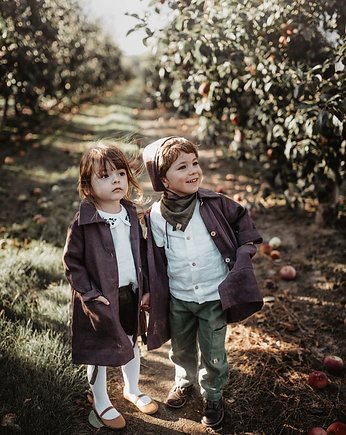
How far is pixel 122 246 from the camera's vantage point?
6.32 feet

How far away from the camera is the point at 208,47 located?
322 centimetres

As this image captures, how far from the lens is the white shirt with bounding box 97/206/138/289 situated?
6.30ft

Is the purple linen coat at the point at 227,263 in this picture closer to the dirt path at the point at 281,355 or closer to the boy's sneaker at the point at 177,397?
the boy's sneaker at the point at 177,397

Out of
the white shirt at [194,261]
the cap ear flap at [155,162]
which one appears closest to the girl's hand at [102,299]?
the white shirt at [194,261]

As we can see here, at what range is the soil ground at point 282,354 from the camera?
2.11 metres

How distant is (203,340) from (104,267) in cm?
64

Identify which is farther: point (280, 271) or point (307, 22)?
point (280, 271)

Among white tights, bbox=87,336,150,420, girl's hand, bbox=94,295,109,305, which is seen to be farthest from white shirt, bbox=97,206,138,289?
white tights, bbox=87,336,150,420

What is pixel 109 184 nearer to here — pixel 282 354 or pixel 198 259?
pixel 198 259

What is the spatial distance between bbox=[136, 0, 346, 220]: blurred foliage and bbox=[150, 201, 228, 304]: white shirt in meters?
1.15

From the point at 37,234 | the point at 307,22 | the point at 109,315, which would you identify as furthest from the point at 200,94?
the point at 109,315

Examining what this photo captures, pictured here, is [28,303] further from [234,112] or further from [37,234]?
[234,112]

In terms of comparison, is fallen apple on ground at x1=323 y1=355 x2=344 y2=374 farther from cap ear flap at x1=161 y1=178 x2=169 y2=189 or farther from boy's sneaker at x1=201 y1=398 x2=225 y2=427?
cap ear flap at x1=161 y1=178 x2=169 y2=189

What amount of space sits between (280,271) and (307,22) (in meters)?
1.90
